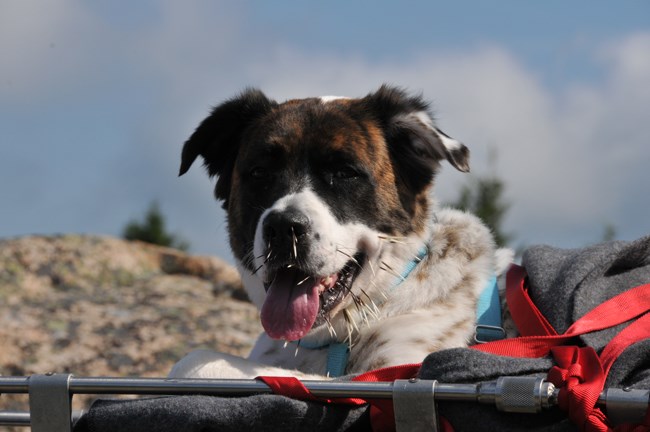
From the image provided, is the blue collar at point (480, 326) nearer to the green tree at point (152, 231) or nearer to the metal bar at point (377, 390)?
the metal bar at point (377, 390)

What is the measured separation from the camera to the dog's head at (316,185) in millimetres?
3455

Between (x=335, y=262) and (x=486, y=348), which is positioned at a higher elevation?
(x=335, y=262)

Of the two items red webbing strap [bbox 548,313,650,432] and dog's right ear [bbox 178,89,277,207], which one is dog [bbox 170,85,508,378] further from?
red webbing strap [bbox 548,313,650,432]

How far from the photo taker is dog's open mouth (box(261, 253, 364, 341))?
344 cm

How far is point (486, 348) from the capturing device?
2549 millimetres

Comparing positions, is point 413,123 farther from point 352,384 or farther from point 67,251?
point 67,251

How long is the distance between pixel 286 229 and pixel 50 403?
127 centimetres

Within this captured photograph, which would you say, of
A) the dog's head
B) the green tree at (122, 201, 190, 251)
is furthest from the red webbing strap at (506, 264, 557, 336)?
the green tree at (122, 201, 190, 251)

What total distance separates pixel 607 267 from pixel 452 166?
0.81 meters

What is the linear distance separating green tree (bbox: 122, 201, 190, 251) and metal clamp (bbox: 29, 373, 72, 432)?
75.6ft

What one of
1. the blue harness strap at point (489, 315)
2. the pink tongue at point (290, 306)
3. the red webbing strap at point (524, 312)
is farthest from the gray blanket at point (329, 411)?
the pink tongue at point (290, 306)

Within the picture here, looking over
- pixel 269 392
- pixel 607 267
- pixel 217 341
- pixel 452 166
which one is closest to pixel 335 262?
pixel 452 166

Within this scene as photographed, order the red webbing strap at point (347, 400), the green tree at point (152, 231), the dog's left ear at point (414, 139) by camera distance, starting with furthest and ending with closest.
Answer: the green tree at point (152, 231), the dog's left ear at point (414, 139), the red webbing strap at point (347, 400)

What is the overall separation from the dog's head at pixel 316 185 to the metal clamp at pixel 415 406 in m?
1.37
